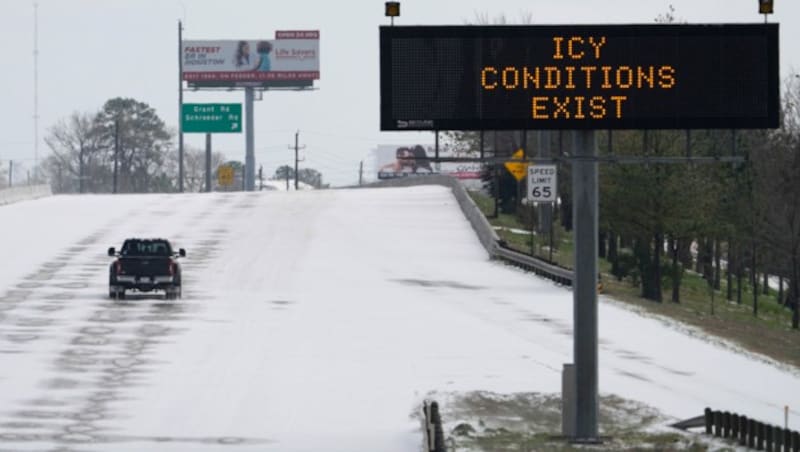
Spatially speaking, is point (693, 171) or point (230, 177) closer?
point (693, 171)

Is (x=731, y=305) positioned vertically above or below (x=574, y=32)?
below

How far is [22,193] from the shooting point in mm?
100688

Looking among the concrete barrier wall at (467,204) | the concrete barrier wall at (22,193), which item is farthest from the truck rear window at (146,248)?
the concrete barrier wall at (22,193)

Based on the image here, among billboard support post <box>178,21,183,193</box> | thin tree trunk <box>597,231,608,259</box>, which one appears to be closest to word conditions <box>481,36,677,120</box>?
thin tree trunk <box>597,231,608,259</box>

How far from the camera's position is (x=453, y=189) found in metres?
99.1

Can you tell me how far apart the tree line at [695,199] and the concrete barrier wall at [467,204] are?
240 cm

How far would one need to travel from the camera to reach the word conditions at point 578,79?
79.3ft

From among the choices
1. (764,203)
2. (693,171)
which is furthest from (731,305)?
(693,171)

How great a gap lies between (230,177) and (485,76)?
496ft

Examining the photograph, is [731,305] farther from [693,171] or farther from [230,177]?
[230,177]

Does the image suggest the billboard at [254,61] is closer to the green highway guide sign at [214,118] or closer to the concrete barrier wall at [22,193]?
the green highway guide sign at [214,118]

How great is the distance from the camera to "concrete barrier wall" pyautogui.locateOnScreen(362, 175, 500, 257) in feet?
232

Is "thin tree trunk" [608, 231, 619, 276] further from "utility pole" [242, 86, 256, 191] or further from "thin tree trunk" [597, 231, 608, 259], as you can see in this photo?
"utility pole" [242, 86, 256, 191]

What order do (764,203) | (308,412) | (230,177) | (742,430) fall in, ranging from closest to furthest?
(742,430), (308,412), (764,203), (230,177)
